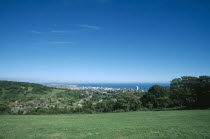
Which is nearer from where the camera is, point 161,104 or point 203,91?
point 203,91

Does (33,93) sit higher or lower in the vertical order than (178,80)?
lower

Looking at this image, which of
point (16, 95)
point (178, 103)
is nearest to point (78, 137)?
point (178, 103)

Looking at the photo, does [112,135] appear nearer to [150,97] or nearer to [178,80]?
[178,80]

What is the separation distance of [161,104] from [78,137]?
36.5 metres

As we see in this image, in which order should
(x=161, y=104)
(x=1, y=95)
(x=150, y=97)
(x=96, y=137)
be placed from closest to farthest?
(x=96, y=137)
(x=161, y=104)
(x=150, y=97)
(x=1, y=95)

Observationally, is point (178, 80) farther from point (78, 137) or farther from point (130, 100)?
point (78, 137)

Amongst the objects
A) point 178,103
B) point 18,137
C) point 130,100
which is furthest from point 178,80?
point 18,137

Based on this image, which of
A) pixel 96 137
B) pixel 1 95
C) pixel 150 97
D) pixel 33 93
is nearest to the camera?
pixel 96 137

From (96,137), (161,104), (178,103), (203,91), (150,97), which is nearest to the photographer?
(96,137)

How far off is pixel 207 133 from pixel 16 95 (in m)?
81.3

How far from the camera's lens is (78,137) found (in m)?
7.99

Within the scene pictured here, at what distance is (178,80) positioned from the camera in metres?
34.8

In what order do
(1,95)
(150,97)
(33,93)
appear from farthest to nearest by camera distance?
(33,93)
(1,95)
(150,97)

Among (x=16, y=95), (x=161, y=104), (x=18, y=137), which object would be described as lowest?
(x=16, y=95)
